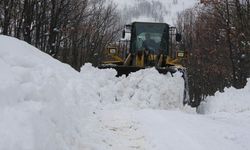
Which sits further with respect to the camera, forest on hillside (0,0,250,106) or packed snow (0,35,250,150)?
forest on hillside (0,0,250,106)

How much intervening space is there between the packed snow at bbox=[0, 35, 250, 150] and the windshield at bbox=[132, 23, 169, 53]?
18.5ft

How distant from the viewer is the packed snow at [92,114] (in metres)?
5.64

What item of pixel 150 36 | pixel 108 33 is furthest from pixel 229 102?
pixel 108 33

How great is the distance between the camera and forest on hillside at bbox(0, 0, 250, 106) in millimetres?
27375

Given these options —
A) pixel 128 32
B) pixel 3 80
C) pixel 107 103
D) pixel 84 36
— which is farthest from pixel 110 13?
pixel 3 80

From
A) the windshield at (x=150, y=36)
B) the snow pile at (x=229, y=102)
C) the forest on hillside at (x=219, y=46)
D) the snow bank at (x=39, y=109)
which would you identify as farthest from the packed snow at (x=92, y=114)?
the forest on hillside at (x=219, y=46)

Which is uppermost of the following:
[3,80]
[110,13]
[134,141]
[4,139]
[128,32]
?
[110,13]

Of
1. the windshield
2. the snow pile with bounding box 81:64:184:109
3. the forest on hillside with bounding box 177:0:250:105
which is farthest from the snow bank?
the forest on hillside with bounding box 177:0:250:105

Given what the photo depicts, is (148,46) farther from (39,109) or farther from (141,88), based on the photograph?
(39,109)

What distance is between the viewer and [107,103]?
43.1 ft

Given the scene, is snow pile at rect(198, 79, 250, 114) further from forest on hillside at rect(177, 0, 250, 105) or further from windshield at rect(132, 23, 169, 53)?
forest on hillside at rect(177, 0, 250, 105)

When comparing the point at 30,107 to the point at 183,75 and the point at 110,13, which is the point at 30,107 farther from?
the point at 110,13

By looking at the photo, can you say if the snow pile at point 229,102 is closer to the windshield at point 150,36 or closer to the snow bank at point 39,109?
the windshield at point 150,36

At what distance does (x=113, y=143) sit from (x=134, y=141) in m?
0.44
